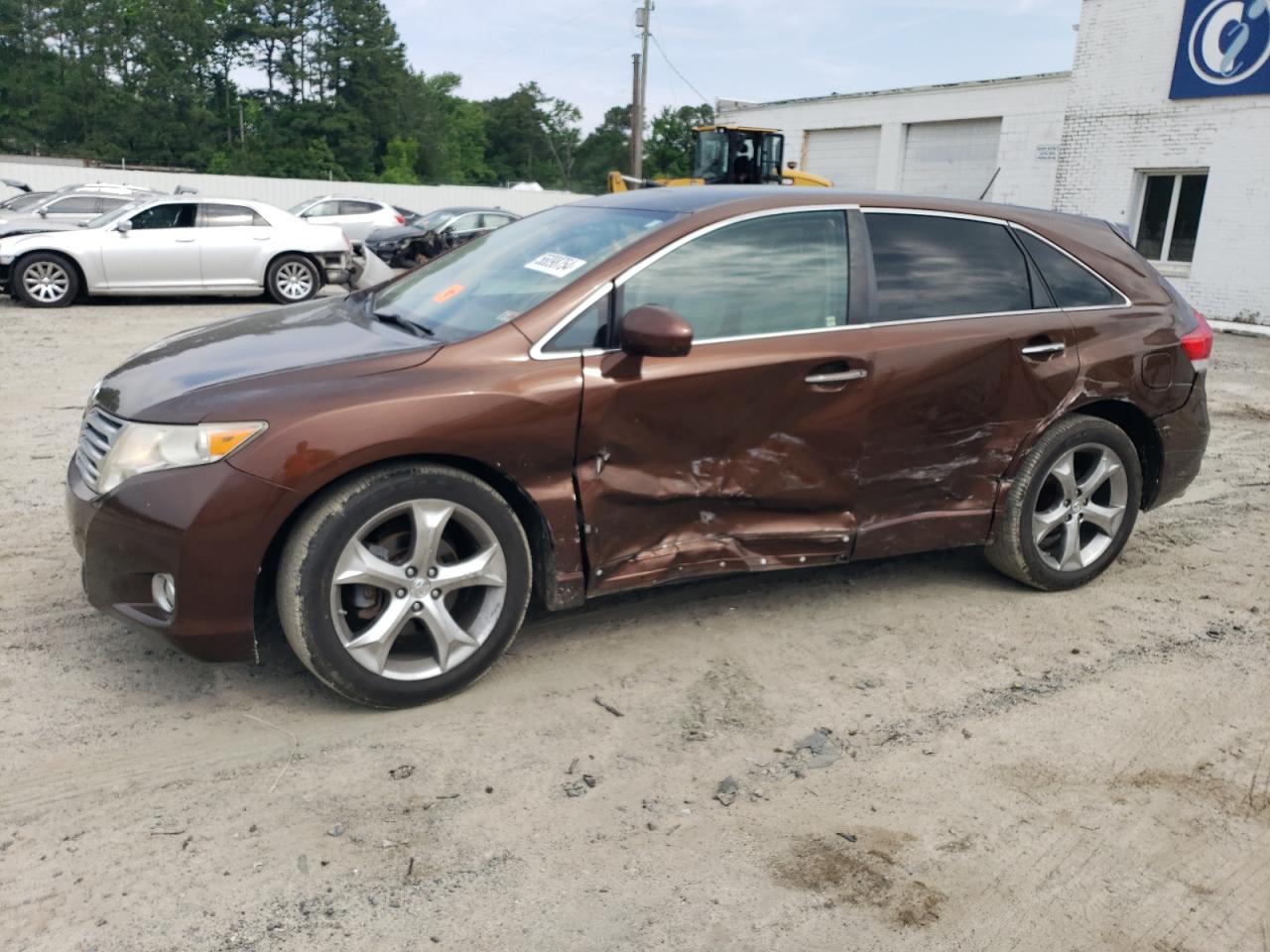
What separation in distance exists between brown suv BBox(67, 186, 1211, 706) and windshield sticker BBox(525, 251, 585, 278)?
0.02m

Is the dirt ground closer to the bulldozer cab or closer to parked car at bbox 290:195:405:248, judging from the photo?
the bulldozer cab

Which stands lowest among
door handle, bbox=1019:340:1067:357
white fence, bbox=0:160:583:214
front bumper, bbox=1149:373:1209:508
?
front bumper, bbox=1149:373:1209:508

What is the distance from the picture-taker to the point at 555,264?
400 centimetres

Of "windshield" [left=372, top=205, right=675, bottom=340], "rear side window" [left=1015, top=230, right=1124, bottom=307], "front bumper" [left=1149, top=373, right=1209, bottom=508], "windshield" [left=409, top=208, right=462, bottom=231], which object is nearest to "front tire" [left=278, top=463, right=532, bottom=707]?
"windshield" [left=372, top=205, right=675, bottom=340]

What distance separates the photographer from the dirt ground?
2.63 metres

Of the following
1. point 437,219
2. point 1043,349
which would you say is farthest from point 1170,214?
point 1043,349

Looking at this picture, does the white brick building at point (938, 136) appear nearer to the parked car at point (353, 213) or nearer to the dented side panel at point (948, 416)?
the parked car at point (353, 213)

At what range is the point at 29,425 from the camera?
722 cm

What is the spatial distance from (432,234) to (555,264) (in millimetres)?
18518

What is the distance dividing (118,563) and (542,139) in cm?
10020

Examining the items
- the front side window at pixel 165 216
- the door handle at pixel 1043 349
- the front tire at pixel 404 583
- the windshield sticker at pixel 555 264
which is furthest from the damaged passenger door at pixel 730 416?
the front side window at pixel 165 216

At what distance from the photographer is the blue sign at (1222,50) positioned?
1764 cm

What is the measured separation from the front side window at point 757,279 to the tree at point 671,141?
63913 mm

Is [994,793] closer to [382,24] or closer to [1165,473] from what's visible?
[1165,473]
